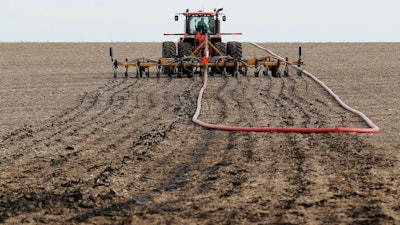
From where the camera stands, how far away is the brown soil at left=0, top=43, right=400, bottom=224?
527 cm

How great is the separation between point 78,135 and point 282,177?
13.0 ft

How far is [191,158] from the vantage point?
743 centimetres

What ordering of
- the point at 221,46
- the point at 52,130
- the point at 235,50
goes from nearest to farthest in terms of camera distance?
1. the point at 52,130
2. the point at 221,46
3. the point at 235,50

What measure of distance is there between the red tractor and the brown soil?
4.47 m

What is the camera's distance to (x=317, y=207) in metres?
5.25

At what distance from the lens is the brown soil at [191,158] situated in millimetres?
5266

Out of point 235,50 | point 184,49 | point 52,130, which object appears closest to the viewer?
point 52,130

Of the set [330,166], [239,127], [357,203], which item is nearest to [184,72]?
[239,127]
